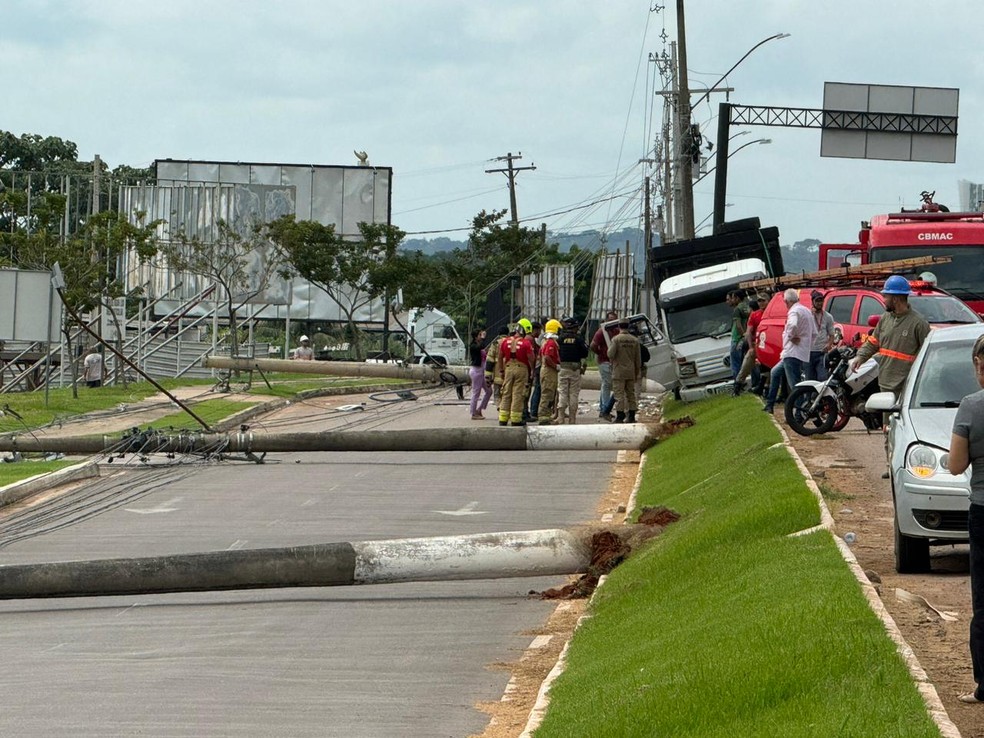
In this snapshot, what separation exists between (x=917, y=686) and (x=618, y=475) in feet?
50.9

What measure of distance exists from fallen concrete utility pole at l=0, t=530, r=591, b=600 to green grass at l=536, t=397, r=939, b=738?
923 mm

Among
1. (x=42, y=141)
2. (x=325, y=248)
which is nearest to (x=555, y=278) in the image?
(x=325, y=248)

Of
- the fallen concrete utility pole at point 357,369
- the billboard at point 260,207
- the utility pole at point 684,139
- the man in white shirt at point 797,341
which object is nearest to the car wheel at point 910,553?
the man in white shirt at point 797,341

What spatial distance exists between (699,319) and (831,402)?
11980 millimetres

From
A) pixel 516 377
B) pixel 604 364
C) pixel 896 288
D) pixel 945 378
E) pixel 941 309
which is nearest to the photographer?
pixel 945 378

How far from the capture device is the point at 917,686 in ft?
22.6

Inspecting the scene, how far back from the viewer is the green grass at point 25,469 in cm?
2242

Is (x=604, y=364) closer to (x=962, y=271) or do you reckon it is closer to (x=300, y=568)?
(x=962, y=271)

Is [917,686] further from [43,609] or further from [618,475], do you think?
[618,475]

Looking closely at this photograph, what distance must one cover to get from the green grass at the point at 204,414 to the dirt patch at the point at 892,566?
13573mm

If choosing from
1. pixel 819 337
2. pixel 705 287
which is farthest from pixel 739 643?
pixel 705 287

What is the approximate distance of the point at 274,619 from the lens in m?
12.6

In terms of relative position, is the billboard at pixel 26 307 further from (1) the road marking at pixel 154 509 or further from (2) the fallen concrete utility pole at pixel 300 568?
(2) the fallen concrete utility pole at pixel 300 568

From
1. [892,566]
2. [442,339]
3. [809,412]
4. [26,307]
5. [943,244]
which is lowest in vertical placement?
[892,566]
